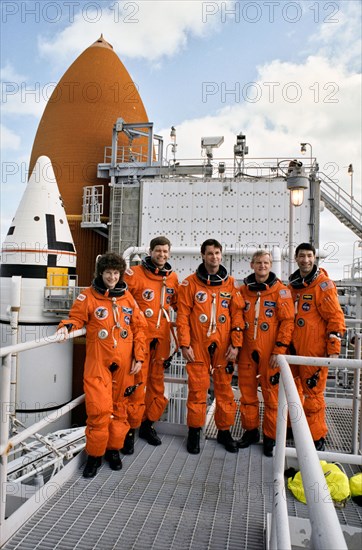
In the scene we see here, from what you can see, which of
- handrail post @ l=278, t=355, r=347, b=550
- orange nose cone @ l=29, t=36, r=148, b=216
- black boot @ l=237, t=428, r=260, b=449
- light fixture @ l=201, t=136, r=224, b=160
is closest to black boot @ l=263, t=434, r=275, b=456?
black boot @ l=237, t=428, r=260, b=449

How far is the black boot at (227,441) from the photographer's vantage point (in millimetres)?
3350

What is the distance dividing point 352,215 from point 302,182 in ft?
25.7

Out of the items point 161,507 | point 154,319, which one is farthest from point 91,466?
point 154,319

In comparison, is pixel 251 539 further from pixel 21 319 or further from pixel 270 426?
pixel 21 319

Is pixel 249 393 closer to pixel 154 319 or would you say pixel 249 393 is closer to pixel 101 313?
pixel 154 319

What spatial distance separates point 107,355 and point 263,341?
139 cm

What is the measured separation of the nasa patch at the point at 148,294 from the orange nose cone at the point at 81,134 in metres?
11.4

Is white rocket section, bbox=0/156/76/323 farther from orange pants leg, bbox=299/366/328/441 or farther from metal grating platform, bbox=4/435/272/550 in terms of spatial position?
orange pants leg, bbox=299/366/328/441

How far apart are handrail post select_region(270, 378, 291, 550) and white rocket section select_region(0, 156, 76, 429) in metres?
10.3

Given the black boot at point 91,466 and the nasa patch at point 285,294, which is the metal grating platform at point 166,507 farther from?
the nasa patch at point 285,294

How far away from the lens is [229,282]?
3.50 m

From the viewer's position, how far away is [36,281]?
37.2 ft

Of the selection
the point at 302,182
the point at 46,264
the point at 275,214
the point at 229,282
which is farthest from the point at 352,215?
the point at 229,282

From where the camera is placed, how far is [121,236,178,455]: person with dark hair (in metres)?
3.53
